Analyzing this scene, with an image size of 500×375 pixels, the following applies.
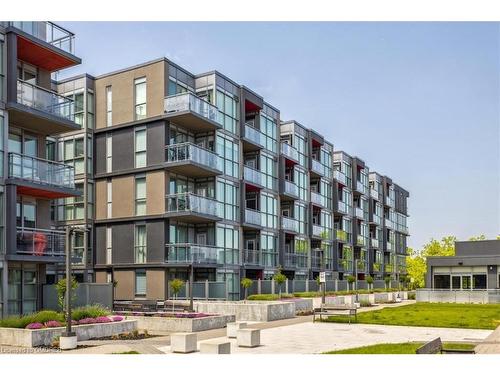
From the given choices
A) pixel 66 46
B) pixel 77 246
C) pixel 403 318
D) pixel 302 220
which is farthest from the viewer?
pixel 302 220

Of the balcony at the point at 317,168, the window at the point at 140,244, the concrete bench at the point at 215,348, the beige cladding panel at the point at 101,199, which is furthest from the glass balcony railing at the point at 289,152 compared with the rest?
the concrete bench at the point at 215,348

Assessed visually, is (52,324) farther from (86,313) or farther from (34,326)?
(86,313)

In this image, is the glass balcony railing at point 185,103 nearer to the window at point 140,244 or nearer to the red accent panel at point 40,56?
the window at point 140,244

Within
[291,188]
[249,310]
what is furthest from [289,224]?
[249,310]

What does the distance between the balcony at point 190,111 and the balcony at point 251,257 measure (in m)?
9.57

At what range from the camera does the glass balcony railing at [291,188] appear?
51.0 meters

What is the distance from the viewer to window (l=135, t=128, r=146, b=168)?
37906 millimetres

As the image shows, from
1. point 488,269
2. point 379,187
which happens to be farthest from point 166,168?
point 379,187

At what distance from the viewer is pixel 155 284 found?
3653 cm

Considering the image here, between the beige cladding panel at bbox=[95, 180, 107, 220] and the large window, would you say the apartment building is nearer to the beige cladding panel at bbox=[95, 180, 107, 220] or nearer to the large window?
the large window

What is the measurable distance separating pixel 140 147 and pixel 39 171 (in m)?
11.9

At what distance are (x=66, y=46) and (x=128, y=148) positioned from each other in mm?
10335
